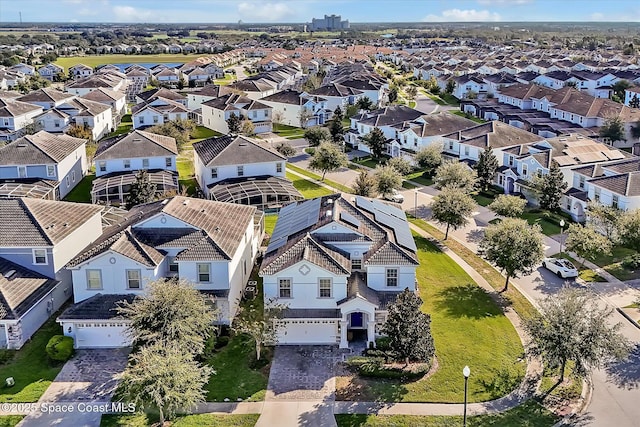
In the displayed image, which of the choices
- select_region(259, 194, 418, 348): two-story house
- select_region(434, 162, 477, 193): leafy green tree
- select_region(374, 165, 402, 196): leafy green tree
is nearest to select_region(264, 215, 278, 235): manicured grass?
select_region(374, 165, 402, 196): leafy green tree

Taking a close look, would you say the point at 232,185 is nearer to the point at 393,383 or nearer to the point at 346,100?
the point at 393,383

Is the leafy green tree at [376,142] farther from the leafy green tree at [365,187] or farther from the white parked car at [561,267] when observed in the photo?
the white parked car at [561,267]

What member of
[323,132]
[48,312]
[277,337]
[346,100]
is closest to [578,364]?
[277,337]

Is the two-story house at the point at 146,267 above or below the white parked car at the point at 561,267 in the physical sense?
above

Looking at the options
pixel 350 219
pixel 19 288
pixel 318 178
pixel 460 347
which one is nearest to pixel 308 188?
pixel 318 178

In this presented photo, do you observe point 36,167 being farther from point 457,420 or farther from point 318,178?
point 457,420

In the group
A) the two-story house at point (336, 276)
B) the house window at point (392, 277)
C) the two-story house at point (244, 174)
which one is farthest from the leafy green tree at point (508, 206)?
the house window at point (392, 277)
